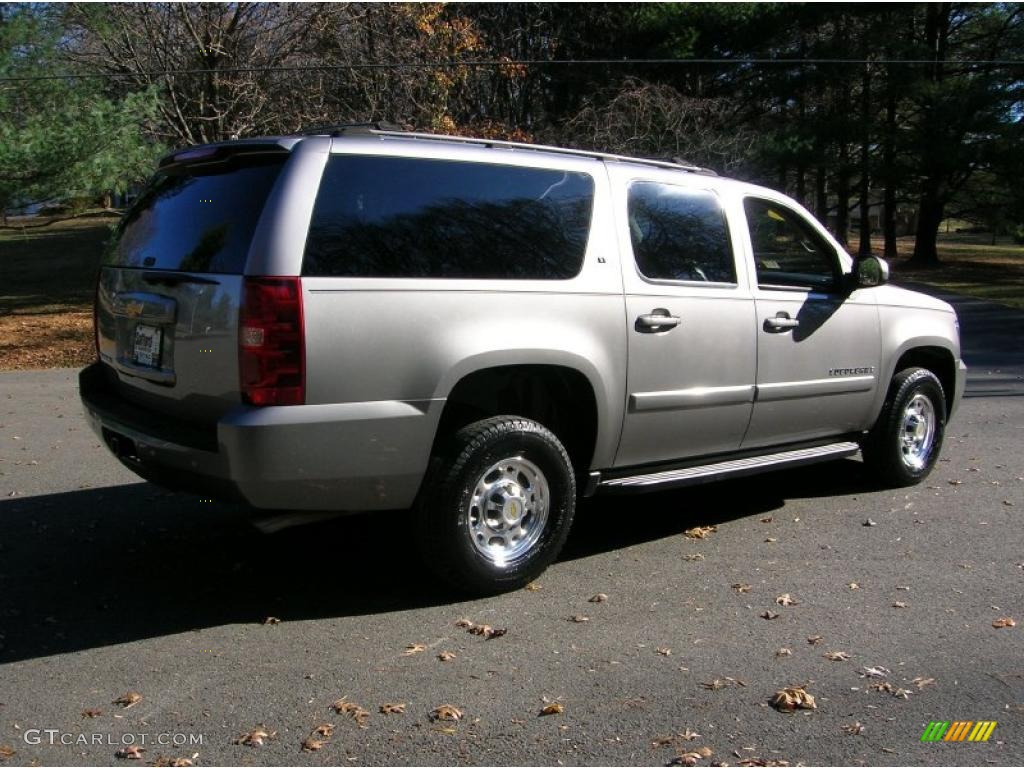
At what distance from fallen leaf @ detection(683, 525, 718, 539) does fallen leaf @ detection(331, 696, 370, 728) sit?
2.73m

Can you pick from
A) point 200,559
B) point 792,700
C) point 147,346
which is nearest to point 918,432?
point 792,700

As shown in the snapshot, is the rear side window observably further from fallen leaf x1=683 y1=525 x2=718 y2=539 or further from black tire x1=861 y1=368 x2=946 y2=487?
black tire x1=861 y1=368 x2=946 y2=487

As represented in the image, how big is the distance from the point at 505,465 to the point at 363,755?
1.74 meters

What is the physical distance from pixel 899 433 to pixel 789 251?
1506mm

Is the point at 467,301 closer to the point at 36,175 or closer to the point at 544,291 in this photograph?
the point at 544,291

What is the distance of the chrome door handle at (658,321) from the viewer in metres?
5.14

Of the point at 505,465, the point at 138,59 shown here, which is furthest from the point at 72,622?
the point at 138,59

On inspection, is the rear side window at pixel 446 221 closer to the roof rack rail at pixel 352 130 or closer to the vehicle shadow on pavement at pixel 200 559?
the roof rack rail at pixel 352 130

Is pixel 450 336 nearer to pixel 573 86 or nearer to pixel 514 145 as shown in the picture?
pixel 514 145

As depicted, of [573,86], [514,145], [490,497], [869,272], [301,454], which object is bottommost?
[490,497]

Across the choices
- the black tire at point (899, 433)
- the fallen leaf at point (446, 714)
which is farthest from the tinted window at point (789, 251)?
the fallen leaf at point (446, 714)

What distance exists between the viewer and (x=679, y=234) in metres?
5.54

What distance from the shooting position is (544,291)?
480 centimetres

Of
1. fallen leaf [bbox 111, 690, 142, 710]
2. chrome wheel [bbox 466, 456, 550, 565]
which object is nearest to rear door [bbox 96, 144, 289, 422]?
fallen leaf [bbox 111, 690, 142, 710]
